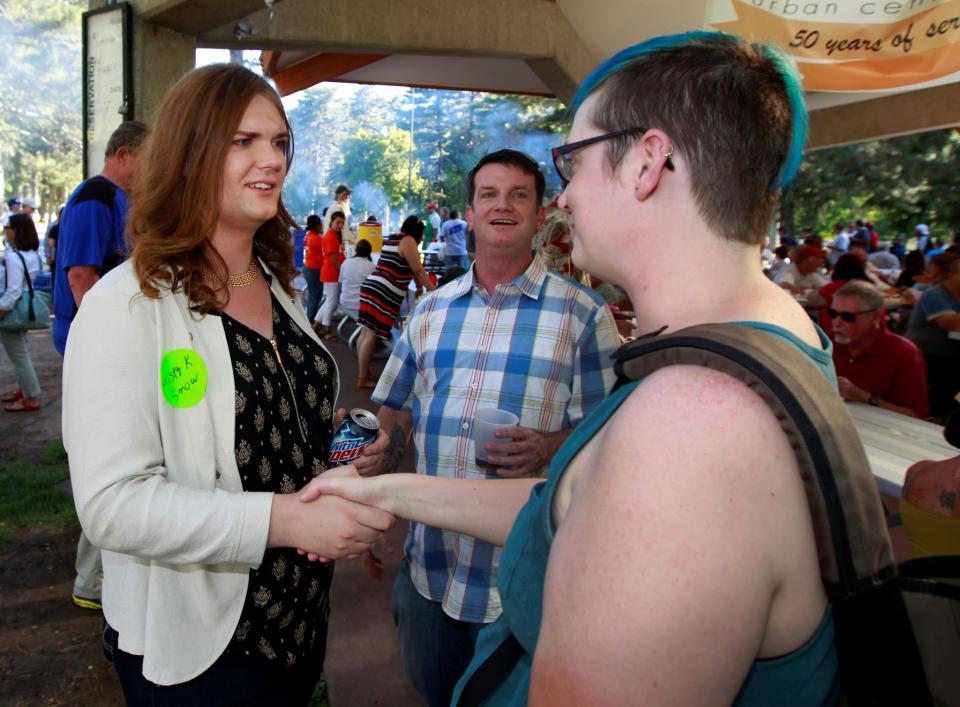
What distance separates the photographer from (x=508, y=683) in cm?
121

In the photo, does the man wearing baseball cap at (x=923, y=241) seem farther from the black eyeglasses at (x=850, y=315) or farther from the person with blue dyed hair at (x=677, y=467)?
the person with blue dyed hair at (x=677, y=467)

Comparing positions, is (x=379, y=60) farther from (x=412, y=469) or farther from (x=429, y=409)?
(x=429, y=409)

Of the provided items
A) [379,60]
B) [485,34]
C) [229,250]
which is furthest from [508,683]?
[379,60]

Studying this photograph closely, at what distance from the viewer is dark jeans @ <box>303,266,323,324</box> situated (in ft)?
44.7

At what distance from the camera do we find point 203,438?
1.60m

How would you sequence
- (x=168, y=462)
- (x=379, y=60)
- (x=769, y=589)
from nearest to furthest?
(x=769, y=589) < (x=168, y=462) < (x=379, y=60)

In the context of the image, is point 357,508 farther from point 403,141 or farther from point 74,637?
point 403,141

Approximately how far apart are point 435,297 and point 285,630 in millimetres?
1424

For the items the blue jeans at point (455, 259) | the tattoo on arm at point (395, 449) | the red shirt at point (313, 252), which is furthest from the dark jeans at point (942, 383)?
the blue jeans at point (455, 259)

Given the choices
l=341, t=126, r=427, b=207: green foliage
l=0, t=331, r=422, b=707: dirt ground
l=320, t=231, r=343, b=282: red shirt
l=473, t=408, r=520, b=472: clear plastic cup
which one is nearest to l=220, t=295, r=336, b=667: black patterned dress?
l=473, t=408, r=520, b=472: clear plastic cup

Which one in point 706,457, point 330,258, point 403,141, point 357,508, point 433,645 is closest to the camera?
point 706,457

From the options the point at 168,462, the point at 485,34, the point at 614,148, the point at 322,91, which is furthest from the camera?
the point at 322,91

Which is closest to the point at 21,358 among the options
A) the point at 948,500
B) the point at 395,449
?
the point at 395,449

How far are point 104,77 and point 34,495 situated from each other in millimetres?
3170
